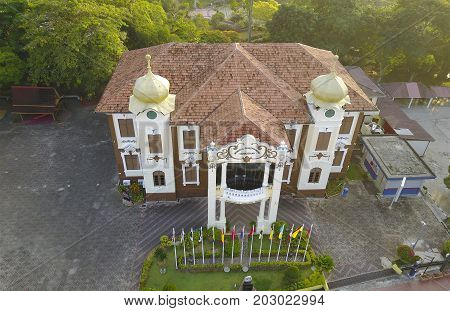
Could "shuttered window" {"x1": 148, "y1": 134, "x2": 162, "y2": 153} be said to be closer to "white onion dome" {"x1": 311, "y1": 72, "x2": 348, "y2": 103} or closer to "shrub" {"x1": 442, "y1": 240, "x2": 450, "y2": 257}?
"white onion dome" {"x1": 311, "y1": 72, "x2": 348, "y2": 103}

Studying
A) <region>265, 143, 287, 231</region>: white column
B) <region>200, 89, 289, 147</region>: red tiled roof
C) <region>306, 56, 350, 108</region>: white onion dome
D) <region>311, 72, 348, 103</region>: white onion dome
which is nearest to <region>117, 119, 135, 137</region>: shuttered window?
<region>200, 89, 289, 147</region>: red tiled roof

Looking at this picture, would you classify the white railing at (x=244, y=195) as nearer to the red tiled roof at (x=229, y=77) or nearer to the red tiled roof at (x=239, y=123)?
the red tiled roof at (x=239, y=123)

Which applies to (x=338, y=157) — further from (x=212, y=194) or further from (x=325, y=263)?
(x=212, y=194)

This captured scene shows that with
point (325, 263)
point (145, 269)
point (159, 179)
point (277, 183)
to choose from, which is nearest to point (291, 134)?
point (277, 183)

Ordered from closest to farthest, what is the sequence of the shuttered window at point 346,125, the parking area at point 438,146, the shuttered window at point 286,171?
the shuttered window at point 346,125 → the shuttered window at point 286,171 → the parking area at point 438,146

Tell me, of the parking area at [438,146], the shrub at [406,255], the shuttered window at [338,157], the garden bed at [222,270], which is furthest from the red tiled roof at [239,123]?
the parking area at [438,146]

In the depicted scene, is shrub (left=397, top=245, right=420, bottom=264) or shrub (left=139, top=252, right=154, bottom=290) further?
shrub (left=397, top=245, right=420, bottom=264)
